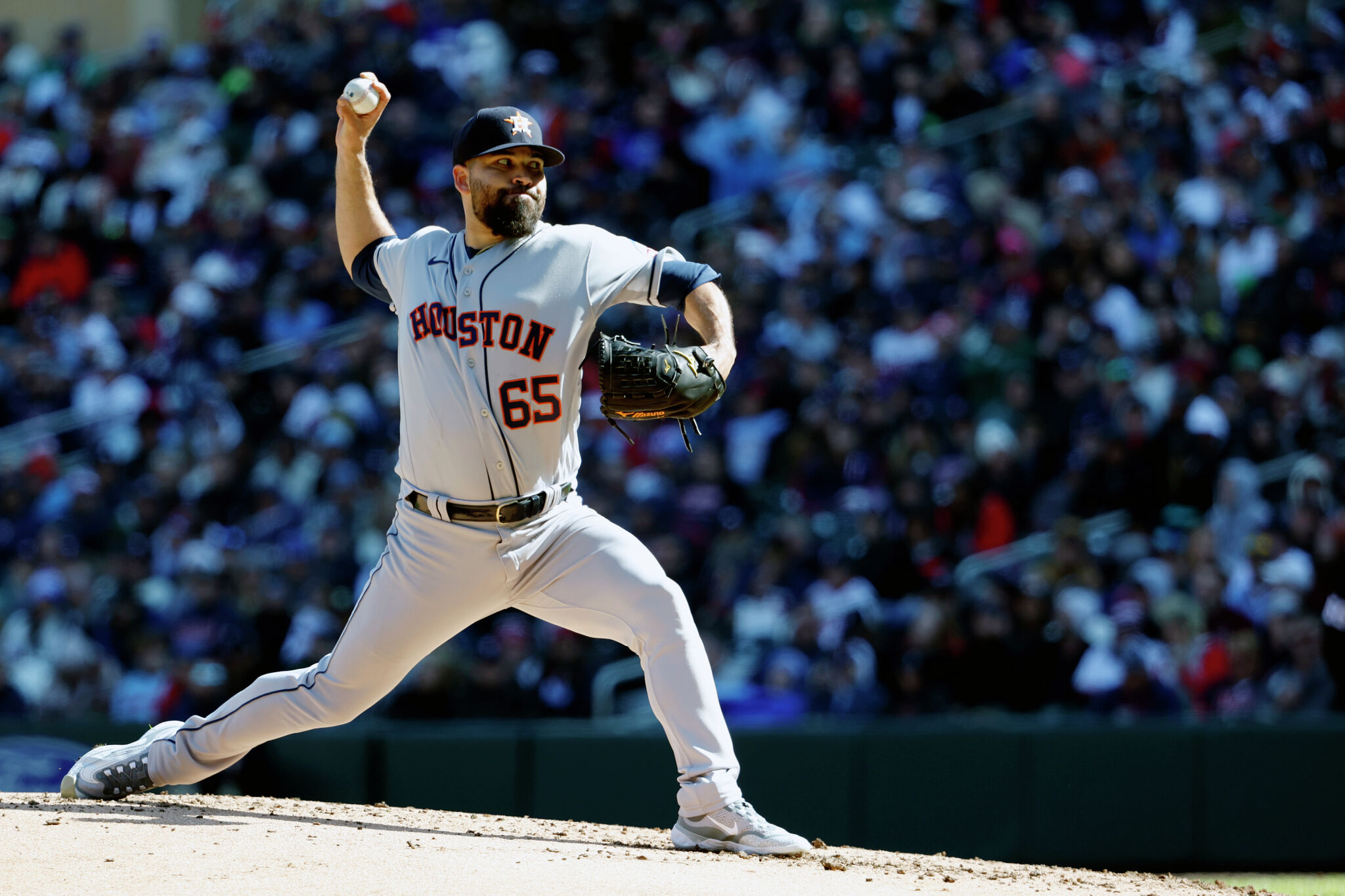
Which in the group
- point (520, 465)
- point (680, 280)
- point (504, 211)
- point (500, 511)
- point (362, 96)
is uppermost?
point (362, 96)

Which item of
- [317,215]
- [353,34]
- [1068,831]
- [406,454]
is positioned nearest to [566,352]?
[406,454]

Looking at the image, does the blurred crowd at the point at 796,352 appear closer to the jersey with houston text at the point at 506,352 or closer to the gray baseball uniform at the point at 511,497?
the gray baseball uniform at the point at 511,497

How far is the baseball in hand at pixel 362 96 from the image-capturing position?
4020mm

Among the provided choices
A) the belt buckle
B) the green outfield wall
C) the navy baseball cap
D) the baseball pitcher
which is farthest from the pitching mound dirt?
the green outfield wall

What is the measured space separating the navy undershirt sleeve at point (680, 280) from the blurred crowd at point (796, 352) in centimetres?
388

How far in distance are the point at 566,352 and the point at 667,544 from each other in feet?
14.7

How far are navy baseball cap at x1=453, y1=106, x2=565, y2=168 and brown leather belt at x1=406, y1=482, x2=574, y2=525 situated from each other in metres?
0.83

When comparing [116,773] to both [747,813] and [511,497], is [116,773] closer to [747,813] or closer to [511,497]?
[511,497]

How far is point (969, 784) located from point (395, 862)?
375 centimetres

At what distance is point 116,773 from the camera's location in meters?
4.27

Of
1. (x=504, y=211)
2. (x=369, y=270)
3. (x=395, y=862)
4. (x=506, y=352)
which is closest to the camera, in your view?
(x=395, y=862)

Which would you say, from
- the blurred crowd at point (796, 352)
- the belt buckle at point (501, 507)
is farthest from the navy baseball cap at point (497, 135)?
the blurred crowd at point (796, 352)

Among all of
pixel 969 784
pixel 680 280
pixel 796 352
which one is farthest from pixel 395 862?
pixel 796 352

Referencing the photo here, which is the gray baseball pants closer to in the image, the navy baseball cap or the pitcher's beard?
the pitcher's beard
